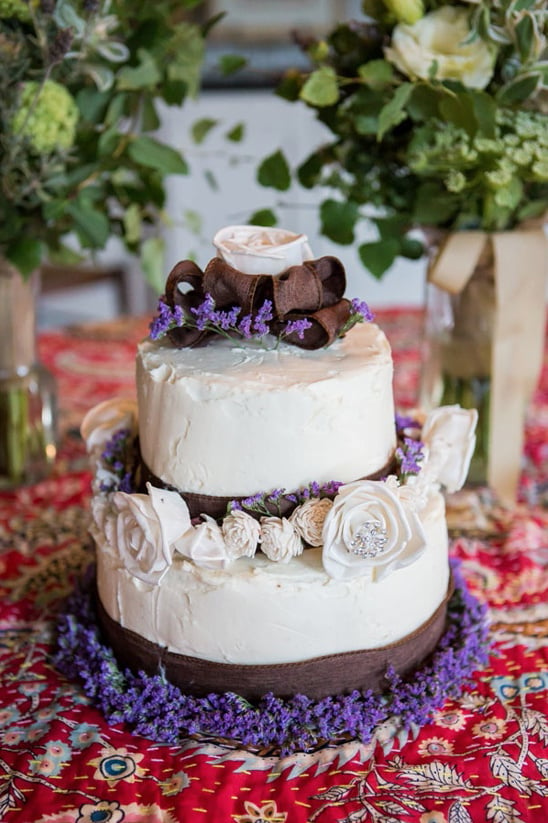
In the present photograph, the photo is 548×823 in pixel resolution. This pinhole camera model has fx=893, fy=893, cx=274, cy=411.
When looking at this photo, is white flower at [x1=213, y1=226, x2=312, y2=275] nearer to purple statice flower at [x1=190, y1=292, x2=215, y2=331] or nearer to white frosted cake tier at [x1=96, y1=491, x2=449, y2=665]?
purple statice flower at [x1=190, y1=292, x2=215, y2=331]

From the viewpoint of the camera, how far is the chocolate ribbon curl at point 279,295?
1018mm

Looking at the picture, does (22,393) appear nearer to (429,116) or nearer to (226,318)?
(226,318)

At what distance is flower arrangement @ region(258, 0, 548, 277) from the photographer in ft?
4.25

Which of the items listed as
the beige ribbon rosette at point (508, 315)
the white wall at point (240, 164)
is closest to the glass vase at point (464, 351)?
the beige ribbon rosette at point (508, 315)

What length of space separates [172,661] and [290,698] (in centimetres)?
14

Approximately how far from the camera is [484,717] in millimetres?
1025

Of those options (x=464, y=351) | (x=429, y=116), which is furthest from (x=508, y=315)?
(x=429, y=116)

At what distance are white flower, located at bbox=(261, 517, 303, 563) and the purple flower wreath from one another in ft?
0.53

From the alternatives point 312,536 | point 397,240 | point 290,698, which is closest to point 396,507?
point 312,536

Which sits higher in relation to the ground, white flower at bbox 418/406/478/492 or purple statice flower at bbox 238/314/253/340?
purple statice flower at bbox 238/314/253/340

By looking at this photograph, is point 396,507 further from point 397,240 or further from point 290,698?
point 397,240

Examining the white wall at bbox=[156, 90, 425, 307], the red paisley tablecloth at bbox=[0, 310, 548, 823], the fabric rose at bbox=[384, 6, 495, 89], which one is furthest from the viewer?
the white wall at bbox=[156, 90, 425, 307]

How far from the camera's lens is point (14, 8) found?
128 cm

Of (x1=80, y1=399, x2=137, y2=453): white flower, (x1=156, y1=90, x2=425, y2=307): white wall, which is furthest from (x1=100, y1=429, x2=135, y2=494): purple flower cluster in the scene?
(x1=156, y1=90, x2=425, y2=307): white wall
